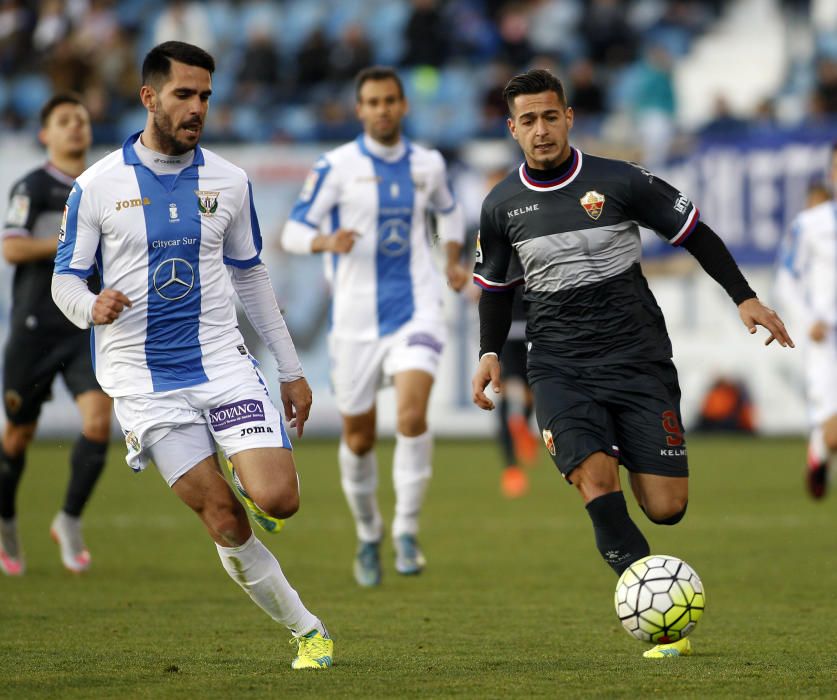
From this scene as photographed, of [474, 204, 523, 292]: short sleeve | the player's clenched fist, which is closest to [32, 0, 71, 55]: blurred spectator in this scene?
[474, 204, 523, 292]: short sleeve

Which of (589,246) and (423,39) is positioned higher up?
(423,39)

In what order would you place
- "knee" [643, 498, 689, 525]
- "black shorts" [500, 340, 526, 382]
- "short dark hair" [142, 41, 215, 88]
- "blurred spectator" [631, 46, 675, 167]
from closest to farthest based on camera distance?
"short dark hair" [142, 41, 215, 88] → "knee" [643, 498, 689, 525] → "black shorts" [500, 340, 526, 382] → "blurred spectator" [631, 46, 675, 167]

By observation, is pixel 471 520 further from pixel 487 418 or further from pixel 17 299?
Answer: pixel 487 418

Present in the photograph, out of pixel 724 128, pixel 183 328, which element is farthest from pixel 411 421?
pixel 724 128

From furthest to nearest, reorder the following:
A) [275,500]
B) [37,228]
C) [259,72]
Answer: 1. [259,72]
2. [37,228]
3. [275,500]

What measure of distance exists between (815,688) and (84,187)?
332 centimetres

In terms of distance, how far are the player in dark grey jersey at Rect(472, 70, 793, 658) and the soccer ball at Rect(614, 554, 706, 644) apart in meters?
0.37

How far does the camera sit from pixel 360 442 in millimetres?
9336

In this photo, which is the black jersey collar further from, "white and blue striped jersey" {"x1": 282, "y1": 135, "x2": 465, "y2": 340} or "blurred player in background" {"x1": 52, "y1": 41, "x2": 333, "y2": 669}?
"white and blue striped jersey" {"x1": 282, "y1": 135, "x2": 465, "y2": 340}

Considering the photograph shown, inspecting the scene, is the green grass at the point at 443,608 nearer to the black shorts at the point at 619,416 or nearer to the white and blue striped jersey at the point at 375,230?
the black shorts at the point at 619,416

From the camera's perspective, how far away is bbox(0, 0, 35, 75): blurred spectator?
23734 millimetres

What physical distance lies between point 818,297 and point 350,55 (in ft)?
39.9

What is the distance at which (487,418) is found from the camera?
19500 mm

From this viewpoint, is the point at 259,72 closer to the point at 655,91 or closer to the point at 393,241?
the point at 655,91
